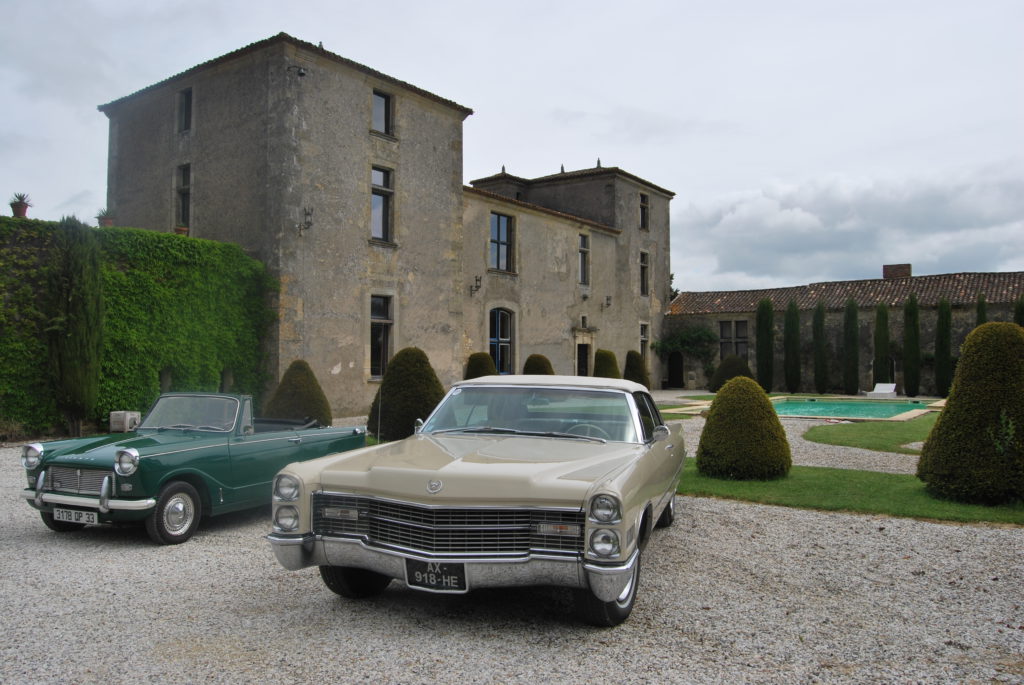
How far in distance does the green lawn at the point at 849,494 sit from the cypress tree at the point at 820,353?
82.1 feet

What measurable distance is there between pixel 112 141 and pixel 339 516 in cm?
2197

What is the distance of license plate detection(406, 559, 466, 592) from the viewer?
4.03m

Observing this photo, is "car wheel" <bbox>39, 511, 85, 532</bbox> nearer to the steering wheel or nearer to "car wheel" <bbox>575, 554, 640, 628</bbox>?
the steering wheel

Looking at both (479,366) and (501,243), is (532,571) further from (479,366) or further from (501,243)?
(501,243)

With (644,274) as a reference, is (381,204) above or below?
below

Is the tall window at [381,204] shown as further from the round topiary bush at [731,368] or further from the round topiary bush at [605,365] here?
the round topiary bush at [731,368]

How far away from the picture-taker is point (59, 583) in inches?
213

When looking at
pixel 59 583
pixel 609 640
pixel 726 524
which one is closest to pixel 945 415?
pixel 726 524

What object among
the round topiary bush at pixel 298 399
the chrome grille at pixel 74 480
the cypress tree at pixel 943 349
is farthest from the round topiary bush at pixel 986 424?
the cypress tree at pixel 943 349

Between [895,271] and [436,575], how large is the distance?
39682 mm

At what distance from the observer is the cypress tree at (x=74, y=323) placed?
14.1m

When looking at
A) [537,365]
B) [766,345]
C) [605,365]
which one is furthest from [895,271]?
[537,365]

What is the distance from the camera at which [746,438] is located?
9773 millimetres

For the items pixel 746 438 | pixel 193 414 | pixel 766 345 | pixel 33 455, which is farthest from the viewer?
pixel 766 345
